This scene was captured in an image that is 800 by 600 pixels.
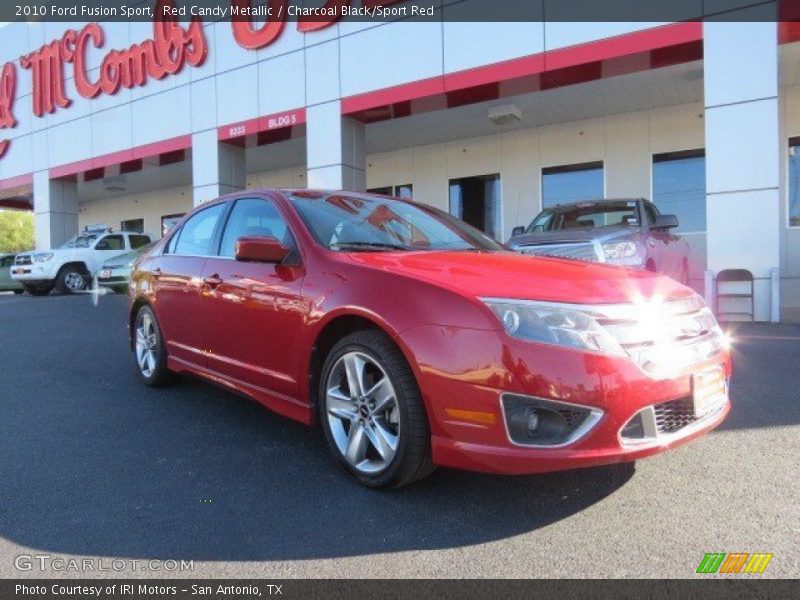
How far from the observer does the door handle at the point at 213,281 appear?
3.97 m

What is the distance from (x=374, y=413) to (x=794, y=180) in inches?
501

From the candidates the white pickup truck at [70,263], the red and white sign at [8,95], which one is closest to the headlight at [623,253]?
the white pickup truck at [70,263]

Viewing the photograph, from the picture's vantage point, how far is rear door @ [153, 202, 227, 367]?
4.27m

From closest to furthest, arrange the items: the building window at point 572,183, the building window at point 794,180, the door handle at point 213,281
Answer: the door handle at point 213,281, the building window at point 794,180, the building window at point 572,183

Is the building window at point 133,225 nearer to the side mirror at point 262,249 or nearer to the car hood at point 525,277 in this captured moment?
the side mirror at point 262,249


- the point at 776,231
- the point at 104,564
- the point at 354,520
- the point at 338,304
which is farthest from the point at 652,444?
the point at 776,231

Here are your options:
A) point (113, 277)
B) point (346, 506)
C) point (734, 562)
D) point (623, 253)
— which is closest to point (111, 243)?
point (113, 277)

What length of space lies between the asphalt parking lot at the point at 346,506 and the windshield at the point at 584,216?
15.0ft

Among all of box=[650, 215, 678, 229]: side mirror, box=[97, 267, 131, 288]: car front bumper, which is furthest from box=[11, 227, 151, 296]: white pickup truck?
box=[650, 215, 678, 229]: side mirror

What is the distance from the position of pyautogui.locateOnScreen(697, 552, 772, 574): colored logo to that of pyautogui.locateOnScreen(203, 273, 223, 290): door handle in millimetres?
3061

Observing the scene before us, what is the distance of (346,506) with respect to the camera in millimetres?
2793

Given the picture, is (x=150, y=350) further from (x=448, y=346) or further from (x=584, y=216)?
(x=584, y=216)

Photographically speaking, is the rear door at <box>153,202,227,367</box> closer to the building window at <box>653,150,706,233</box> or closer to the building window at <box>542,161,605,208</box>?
the building window at <box>542,161,605,208</box>

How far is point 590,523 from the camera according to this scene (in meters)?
2.58
